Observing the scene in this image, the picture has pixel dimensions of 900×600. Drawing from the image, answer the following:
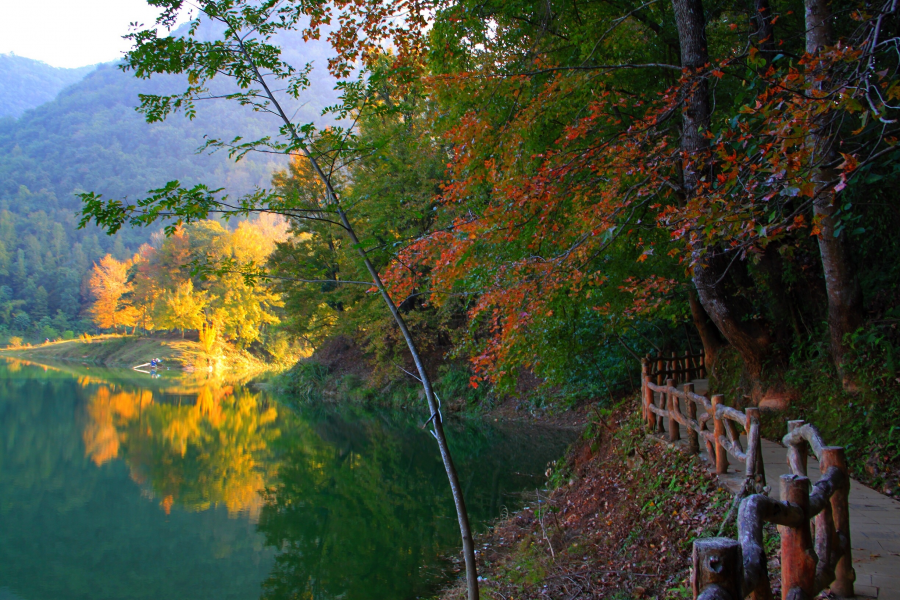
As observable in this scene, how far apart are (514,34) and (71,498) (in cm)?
1321

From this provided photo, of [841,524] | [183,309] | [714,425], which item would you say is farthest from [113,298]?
[841,524]

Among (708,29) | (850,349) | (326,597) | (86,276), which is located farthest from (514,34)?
(86,276)

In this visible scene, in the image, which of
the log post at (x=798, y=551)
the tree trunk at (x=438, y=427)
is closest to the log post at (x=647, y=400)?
the tree trunk at (x=438, y=427)

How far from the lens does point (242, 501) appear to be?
454 inches

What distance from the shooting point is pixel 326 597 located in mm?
7332

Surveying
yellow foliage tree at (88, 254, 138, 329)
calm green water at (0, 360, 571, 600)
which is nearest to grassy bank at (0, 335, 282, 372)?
yellow foliage tree at (88, 254, 138, 329)

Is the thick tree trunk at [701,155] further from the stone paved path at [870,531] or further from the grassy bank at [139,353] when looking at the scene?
the grassy bank at [139,353]

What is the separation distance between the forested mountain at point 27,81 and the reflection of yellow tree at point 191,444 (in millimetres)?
167019

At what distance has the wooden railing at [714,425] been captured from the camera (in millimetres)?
4062

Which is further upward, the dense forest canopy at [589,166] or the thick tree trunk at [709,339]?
the dense forest canopy at [589,166]

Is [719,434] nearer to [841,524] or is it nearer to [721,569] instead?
[841,524]

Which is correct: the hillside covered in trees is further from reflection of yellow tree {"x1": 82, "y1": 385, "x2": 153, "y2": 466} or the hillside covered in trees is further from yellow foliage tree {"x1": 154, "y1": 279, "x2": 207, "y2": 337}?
yellow foliage tree {"x1": 154, "y1": 279, "x2": 207, "y2": 337}

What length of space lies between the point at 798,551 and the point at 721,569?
1.12m

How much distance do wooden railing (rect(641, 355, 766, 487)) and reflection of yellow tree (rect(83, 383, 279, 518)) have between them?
7789mm
